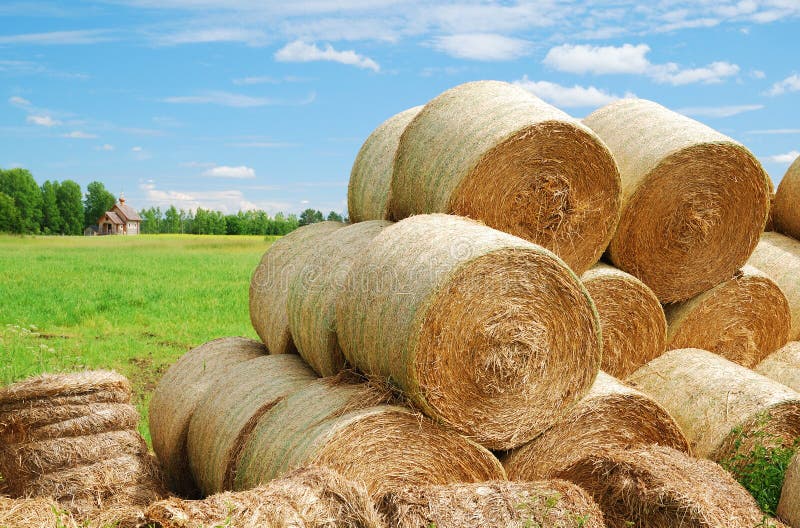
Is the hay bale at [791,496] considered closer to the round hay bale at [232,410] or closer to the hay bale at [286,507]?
the hay bale at [286,507]

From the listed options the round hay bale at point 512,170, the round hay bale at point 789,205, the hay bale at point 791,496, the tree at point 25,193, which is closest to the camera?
the hay bale at point 791,496

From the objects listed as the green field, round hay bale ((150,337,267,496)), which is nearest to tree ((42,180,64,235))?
the green field

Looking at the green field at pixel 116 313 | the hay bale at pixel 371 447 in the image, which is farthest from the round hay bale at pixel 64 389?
the green field at pixel 116 313

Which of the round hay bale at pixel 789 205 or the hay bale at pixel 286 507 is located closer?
the hay bale at pixel 286 507

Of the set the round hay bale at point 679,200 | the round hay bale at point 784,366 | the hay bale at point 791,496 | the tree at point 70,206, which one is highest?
the tree at point 70,206

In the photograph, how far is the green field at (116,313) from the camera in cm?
966

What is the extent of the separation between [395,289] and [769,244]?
189 inches

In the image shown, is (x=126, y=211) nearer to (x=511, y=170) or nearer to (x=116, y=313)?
(x=116, y=313)

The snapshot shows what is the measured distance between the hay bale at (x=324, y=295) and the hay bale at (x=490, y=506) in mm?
1495

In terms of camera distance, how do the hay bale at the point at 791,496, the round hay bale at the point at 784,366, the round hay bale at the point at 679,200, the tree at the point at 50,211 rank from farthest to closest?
the tree at the point at 50,211, the round hay bale at the point at 784,366, the round hay bale at the point at 679,200, the hay bale at the point at 791,496

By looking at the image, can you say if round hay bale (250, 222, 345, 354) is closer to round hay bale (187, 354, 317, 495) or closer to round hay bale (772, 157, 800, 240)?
round hay bale (187, 354, 317, 495)

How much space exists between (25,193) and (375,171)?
6090 centimetres

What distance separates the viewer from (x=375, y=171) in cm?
612

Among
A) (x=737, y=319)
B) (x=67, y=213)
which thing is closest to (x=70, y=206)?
(x=67, y=213)
